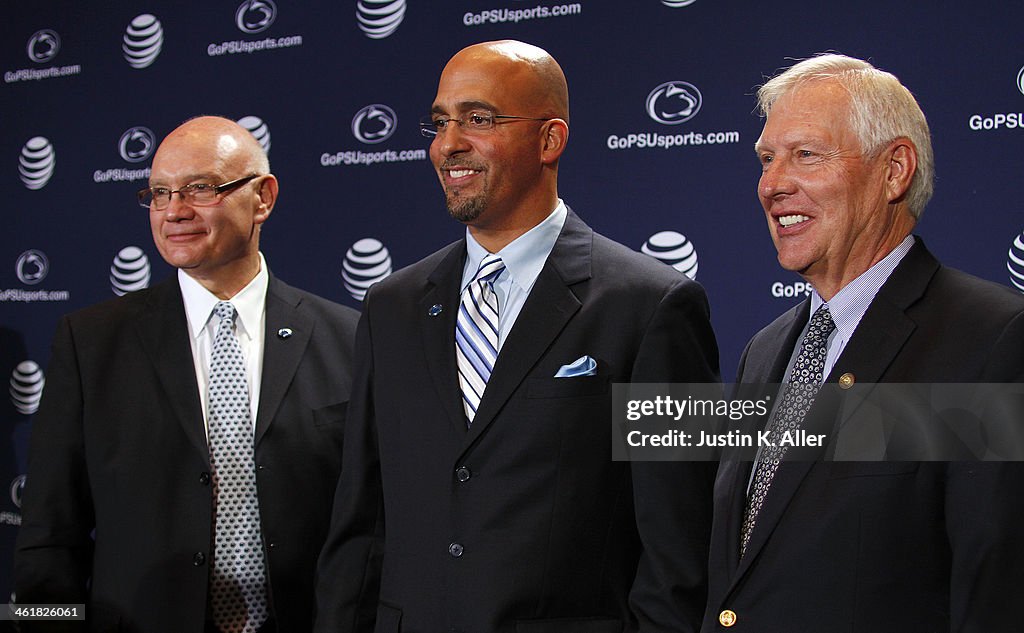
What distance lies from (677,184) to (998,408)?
1.76 metres

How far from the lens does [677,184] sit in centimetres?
342

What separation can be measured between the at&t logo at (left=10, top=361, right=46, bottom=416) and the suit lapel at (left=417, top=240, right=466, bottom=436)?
2809 mm

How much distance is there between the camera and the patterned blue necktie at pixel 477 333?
230 centimetres

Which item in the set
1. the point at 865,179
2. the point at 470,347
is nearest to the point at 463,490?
the point at 470,347

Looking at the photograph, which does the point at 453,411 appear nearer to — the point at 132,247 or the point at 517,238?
the point at 517,238

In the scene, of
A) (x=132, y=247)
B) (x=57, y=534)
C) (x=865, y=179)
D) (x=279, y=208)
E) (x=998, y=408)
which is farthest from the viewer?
(x=132, y=247)

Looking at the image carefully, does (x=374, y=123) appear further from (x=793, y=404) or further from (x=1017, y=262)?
(x=793, y=404)

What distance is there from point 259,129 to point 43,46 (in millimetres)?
1255

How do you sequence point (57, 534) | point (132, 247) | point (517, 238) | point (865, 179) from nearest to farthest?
point (865, 179), point (517, 238), point (57, 534), point (132, 247)

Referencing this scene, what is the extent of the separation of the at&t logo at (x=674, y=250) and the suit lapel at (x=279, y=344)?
3.79 ft

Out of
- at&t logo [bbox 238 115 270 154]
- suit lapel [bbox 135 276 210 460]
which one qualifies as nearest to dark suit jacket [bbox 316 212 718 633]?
suit lapel [bbox 135 276 210 460]

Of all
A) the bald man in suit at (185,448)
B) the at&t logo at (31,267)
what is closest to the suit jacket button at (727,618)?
the bald man in suit at (185,448)

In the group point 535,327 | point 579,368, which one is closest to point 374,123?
point 535,327

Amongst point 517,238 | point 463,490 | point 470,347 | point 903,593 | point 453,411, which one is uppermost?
point 517,238
